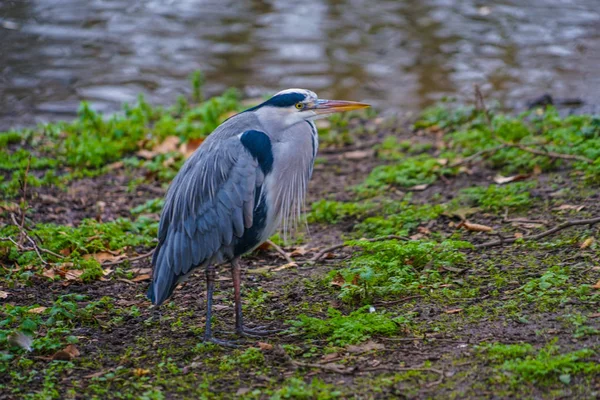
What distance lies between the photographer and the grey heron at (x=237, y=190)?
16.1 ft

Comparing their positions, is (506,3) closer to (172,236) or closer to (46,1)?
(46,1)

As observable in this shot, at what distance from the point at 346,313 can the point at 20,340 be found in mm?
1953

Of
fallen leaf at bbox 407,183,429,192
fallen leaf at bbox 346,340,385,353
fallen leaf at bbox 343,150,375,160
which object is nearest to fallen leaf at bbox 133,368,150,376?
fallen leaf at bbox 346,340,385,353

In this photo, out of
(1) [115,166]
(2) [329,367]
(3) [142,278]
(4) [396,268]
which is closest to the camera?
(2) [329,367]

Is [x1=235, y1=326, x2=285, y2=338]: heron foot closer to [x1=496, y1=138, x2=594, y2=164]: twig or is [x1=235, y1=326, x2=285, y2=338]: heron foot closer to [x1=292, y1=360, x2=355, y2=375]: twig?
[x1=292, y1=360, x2=355, y2=375]: twig

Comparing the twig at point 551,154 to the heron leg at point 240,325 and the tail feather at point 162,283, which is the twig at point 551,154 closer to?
the heron leg at point 240,325

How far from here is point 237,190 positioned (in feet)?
16.1

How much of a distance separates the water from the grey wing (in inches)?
236

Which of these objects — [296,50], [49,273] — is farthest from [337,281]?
[296,50]

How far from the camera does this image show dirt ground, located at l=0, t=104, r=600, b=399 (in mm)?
3941

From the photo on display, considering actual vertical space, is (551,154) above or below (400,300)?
above

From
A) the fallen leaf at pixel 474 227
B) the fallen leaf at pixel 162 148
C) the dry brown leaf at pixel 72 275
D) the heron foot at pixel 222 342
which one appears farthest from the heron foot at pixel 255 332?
the fallen leaf at pixel 162 148

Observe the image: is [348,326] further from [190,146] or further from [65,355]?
[190,146]

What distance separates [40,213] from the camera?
692cm
